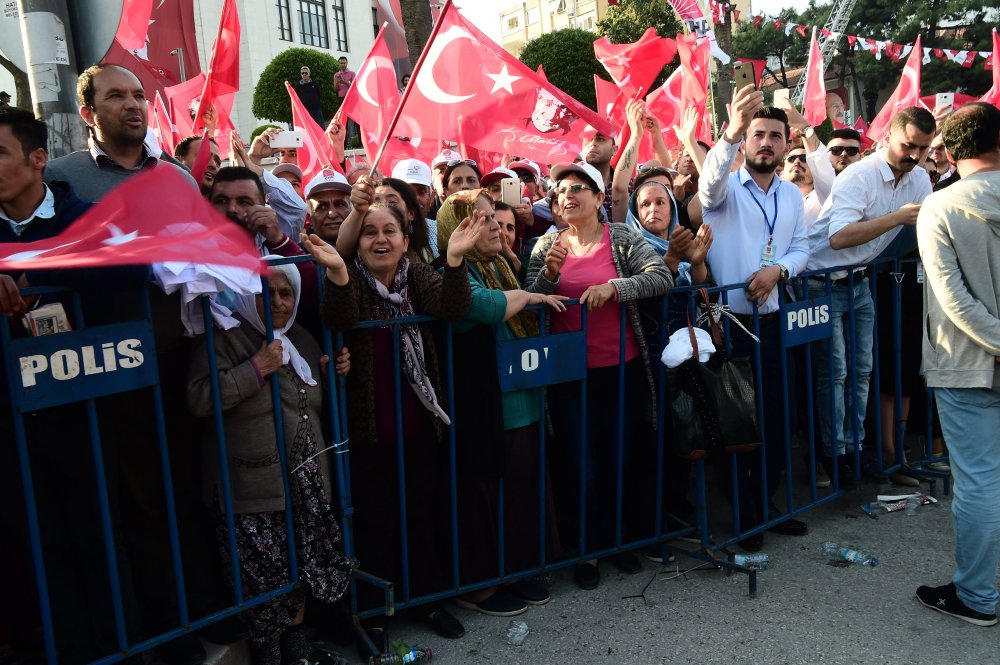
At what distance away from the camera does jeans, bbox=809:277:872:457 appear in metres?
4.62

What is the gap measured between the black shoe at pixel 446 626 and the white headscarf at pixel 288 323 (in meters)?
1.17

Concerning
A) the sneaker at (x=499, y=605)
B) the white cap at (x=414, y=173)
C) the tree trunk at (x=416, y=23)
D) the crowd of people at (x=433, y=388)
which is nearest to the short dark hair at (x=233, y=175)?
the crowd of people at (x=433, y=388)

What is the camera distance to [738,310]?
4262 mm

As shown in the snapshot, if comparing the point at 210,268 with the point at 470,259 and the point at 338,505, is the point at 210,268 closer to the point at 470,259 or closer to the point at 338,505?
the point at 338,505

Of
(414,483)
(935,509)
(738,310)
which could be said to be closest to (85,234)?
(414,483)

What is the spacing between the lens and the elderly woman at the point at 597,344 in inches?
150

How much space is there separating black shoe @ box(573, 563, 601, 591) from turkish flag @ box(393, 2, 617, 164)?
2649 mm

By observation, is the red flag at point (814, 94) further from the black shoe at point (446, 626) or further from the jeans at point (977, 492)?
the black shoe at point (446, 626)

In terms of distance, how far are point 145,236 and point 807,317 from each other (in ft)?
10.7

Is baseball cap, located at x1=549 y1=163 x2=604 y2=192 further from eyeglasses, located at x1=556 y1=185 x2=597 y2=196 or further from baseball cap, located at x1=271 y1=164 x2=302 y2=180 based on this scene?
baseball cap, located at x1=271 y1=164 x2=302 y2=180

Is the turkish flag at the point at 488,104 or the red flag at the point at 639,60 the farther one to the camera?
the red flag at the point at 639,60

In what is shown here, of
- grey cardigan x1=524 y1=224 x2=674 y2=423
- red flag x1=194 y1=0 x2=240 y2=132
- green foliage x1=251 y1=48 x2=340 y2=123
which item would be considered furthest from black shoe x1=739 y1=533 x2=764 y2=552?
green foliage x1=251 y1=48 x2=340 y2=123

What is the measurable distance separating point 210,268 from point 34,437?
2.46 feet

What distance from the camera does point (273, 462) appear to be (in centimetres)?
302
